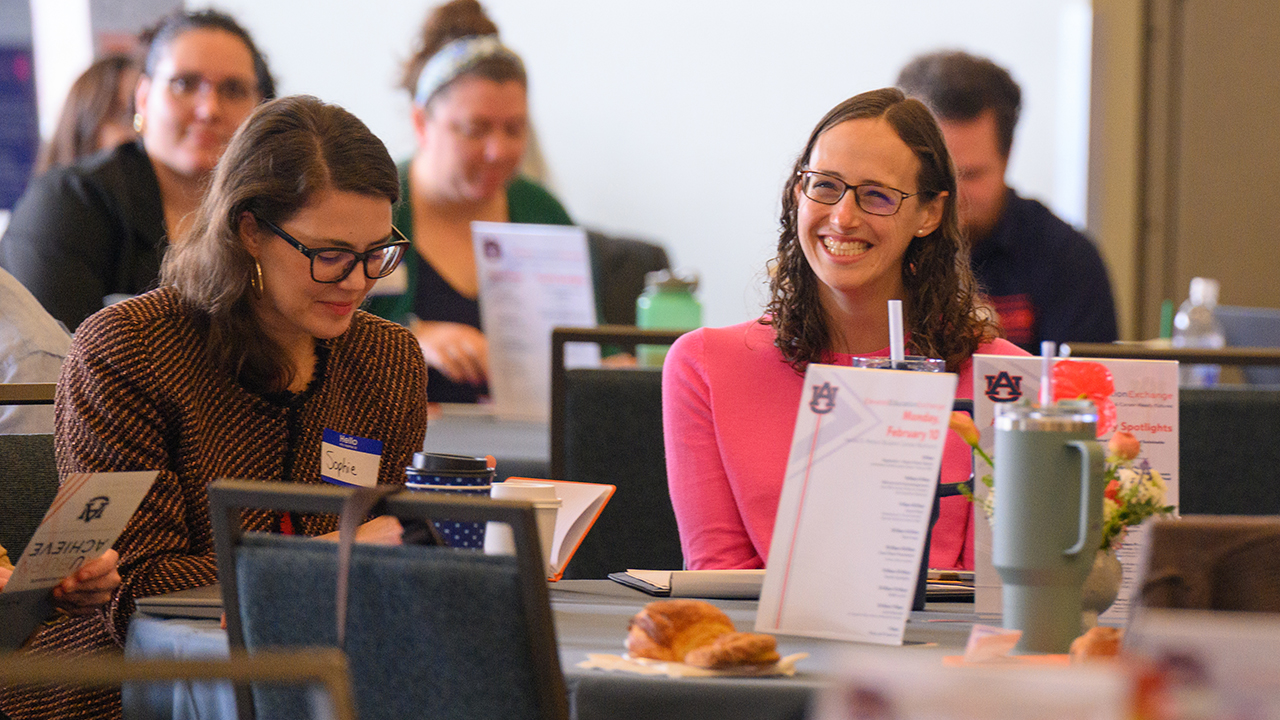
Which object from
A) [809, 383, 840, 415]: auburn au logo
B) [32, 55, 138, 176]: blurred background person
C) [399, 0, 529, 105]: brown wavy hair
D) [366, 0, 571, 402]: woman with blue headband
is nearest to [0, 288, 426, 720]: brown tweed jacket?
[809, 383, 840, 415]: auburn au logo

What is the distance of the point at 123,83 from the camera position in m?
3.83

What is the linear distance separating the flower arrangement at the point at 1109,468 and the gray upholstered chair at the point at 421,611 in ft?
1.27

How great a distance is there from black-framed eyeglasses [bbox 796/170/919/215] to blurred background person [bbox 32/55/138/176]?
8.70 feet

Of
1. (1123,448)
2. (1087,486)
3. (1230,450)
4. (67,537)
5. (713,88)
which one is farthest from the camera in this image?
(713,88)

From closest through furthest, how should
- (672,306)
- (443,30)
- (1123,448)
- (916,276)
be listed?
(1123,448) → (916,276) → (672,306) → (443,30)

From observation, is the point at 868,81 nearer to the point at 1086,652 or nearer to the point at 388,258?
the point at 388,258

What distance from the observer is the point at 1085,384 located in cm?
114

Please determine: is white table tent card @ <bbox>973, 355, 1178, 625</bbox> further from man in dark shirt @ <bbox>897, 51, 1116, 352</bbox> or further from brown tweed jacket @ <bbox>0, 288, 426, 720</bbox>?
man in dark shirt @ <bbox>897, 51, 1116, 352</bbox>

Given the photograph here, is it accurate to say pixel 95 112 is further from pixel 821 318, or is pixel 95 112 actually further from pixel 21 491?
pixel 821 318

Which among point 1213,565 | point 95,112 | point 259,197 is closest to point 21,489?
point 259,197

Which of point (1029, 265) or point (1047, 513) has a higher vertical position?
point (1029, 265)

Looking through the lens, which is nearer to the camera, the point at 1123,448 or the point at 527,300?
the point at 1123,448

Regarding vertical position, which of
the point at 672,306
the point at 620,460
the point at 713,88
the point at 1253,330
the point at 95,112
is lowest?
Result: the point at 620,460

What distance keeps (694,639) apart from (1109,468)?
1.17 ft
